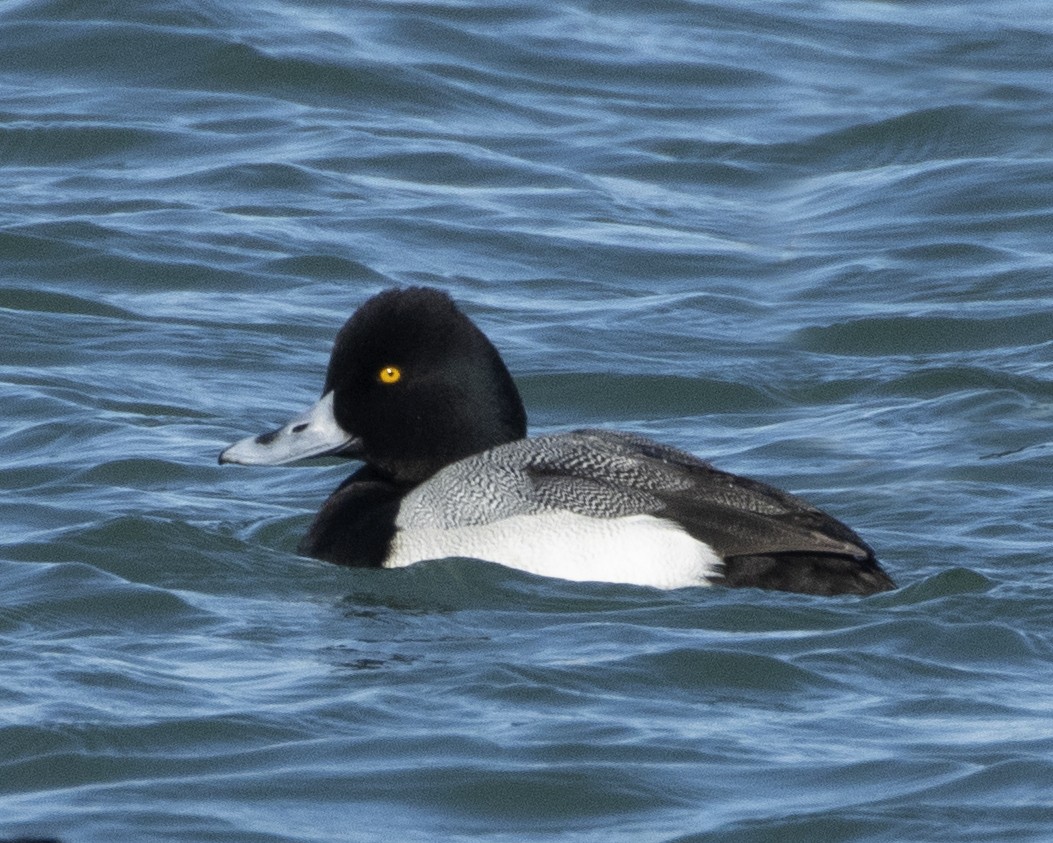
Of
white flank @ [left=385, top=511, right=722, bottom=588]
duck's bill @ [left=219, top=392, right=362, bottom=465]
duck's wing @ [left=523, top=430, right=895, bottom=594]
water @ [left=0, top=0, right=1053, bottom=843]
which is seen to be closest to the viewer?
water @ [left=0, top=0, right=1053, bottom=843]

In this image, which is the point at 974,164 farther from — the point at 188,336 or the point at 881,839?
the point at 881,839

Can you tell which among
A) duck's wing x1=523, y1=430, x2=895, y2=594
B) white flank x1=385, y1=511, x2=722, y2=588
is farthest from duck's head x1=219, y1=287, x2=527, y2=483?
white flank x1=385, y1=511, x2=722, y2=588

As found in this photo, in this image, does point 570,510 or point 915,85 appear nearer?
point 570,510

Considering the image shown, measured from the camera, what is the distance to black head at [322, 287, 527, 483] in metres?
8.18

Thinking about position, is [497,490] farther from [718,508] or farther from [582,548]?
[718,508]

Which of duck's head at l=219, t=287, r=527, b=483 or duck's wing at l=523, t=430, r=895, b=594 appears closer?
duck's wing at l=523, t=430, r=895, b=594

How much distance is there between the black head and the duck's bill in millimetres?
121

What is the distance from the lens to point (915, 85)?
16.0 metres

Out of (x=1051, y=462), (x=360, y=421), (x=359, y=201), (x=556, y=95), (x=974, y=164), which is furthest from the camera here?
(x=556, y=95)

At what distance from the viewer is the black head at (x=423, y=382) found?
818cm

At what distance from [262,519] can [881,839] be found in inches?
143

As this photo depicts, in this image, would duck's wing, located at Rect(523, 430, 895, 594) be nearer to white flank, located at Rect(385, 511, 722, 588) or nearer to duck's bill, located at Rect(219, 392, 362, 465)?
white flank, located at Rect(385, 511, 722, 588)

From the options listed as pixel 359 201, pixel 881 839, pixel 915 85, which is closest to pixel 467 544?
pixel 881 839

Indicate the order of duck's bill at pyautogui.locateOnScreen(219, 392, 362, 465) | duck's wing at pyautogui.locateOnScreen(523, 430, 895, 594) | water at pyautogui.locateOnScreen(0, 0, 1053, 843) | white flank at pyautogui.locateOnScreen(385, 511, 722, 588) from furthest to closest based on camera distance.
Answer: duck's bill at pyautogui.locateOnScreen(219, 392, 362, 465) → white flank at pyautogui.locateOnScreen(385, 511, 722, 588) → duck's wing at pyautogui.locateOnScreen(523, 430, 895, 594) → water at pyautogui.locateOnScreen(0, 0, 1053, 843)
